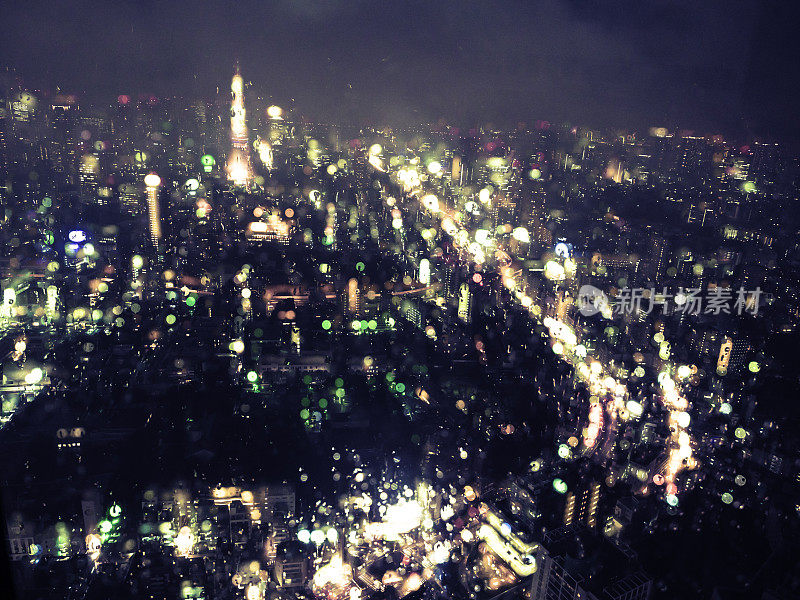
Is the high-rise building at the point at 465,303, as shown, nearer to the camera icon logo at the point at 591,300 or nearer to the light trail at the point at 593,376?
the light trail at the point at 593,376

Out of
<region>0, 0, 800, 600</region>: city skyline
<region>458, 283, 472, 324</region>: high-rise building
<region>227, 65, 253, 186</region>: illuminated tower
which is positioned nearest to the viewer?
<region>0, 0, 800, 600</region>: city skyline

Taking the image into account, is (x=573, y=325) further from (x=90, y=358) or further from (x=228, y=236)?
(x=90, y=358)

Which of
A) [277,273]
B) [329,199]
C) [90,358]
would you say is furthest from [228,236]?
[90,358]

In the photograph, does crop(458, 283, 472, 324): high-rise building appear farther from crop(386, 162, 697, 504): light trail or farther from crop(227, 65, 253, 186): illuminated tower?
crop(227, 65, 253, 186): illuminated tower

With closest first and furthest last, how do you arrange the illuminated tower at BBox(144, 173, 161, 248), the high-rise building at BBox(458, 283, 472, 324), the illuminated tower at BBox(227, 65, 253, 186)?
the high-rise building at BBox(458, 283, 472, 324) < the illuminated tower at BBox(144, 173, 161, 248) < the illuminated tower at BBox(227, 65, 253, 186)

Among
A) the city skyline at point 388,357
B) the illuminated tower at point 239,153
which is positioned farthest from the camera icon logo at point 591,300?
the illuminated tower at point 239,153

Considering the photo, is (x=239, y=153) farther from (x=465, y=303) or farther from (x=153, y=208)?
(x=465, y=303)

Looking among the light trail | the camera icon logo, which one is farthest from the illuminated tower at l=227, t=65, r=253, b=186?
the camera icon logo

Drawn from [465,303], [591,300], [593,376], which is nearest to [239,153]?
[465,303]
